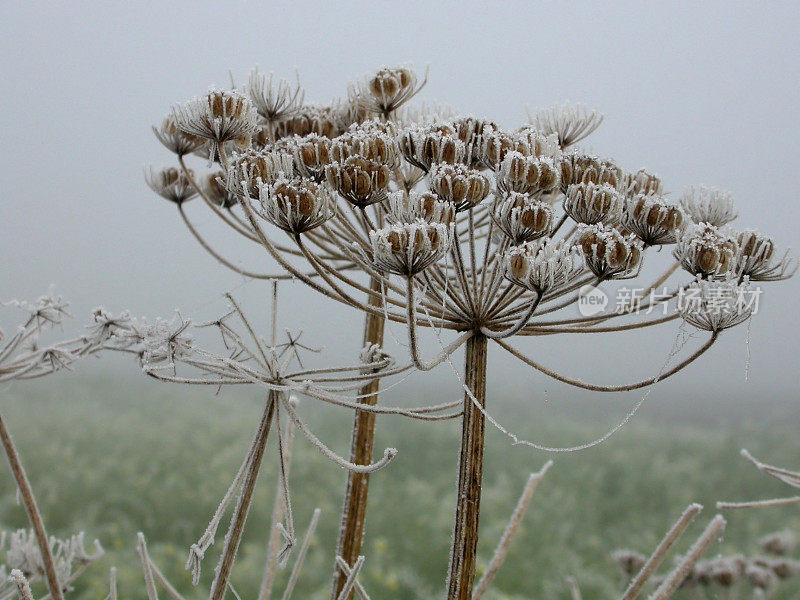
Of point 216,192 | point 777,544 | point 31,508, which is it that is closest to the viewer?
point 31,508

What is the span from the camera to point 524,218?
94 cm

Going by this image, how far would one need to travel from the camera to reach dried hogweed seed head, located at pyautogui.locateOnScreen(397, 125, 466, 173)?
100 cm

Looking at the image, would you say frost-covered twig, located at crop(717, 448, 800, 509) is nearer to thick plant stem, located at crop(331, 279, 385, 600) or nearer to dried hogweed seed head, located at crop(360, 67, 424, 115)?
thick plant stem, located at crop(331, 279, 385, 600)

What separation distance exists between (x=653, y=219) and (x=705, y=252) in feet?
0.30

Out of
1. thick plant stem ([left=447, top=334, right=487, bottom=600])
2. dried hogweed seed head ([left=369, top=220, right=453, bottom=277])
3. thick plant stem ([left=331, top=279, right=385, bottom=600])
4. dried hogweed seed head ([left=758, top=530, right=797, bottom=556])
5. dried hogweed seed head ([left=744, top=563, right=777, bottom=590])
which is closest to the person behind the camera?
dried hogweed seed head ([left=369, top=220, right=453, bottom=277])

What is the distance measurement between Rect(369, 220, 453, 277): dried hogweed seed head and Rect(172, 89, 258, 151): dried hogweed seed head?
310mm

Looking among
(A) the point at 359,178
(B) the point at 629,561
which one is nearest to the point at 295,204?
(A) the point at 359,178

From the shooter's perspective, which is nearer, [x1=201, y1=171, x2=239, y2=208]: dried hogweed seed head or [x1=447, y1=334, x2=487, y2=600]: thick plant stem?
[x1=447, y1=334, x2=487, y2=600]: thick plant stem

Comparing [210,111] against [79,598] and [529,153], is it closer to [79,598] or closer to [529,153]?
[529,153]

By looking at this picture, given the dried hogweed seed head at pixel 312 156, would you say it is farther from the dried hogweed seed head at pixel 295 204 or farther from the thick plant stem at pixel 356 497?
the thick plant stem at pixel 356 497

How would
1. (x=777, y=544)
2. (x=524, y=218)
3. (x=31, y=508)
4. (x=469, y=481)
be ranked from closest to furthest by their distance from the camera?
(x=524, y=218) → (x=469, y=481) → (x=31, y=508) → (x=777, y=544)

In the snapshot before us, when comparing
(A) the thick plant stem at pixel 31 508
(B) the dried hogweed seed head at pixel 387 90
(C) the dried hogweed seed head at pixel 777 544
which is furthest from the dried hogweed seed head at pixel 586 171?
(C) the dried hogweed seed head at pixel 777 544

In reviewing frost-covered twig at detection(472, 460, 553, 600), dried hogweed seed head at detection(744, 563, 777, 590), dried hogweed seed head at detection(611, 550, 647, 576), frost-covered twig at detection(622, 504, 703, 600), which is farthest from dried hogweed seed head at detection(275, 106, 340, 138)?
dried hogweed seed head at detection(744, 563, 777, 590)

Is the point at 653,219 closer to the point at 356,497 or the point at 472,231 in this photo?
the point at 472,231
